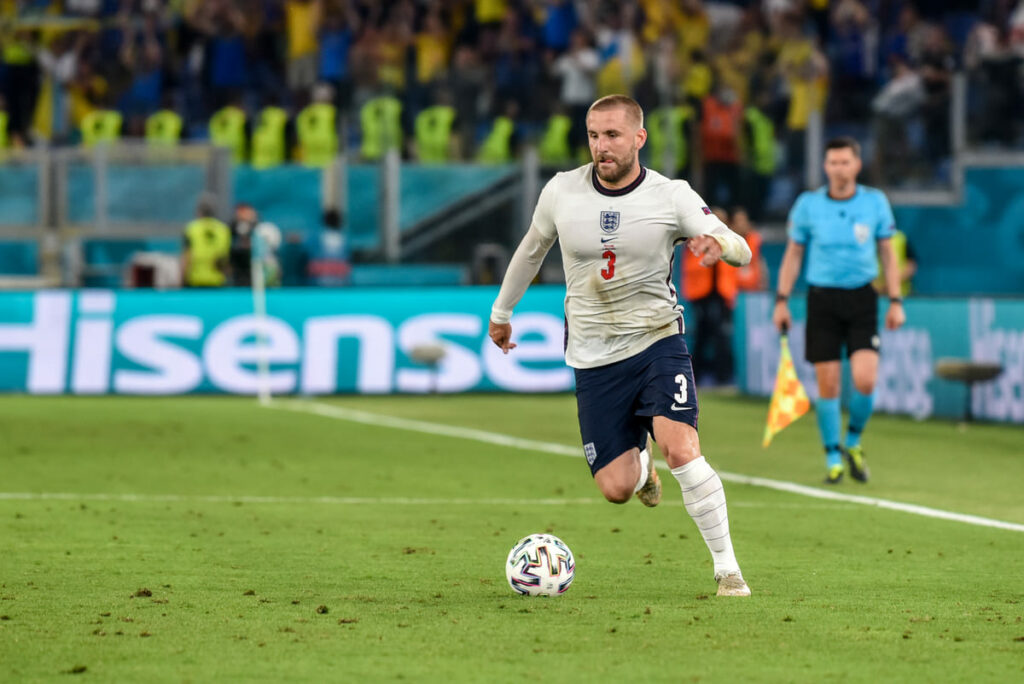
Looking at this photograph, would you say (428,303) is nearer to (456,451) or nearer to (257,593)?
(456,451)

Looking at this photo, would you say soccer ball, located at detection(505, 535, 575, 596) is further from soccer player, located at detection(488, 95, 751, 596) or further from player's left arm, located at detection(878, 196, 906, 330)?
player's left arm, located at detection(878, 196, 906, 330)

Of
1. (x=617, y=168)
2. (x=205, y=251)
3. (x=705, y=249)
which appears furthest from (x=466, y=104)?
(x=705, y=249)

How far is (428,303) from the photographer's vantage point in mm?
20531

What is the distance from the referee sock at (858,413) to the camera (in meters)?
12.6

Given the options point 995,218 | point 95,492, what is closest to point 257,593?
point 95,492

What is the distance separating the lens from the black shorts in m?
12.3

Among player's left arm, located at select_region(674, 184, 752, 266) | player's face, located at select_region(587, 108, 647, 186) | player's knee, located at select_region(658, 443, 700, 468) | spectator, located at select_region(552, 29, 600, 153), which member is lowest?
player's knee, located at select_region(658, 443, 700, 468)

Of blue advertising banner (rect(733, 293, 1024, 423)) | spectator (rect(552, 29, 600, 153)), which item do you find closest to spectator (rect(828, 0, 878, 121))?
spectator (rect(552, 29, 600, 153))

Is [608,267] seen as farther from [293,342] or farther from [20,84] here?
[20,84]

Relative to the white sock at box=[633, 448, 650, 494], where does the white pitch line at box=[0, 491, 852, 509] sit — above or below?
below

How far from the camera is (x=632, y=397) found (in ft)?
26.2

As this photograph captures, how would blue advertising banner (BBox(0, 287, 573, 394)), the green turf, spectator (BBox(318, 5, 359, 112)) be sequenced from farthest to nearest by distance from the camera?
1. spectator (BBox(318, 5, 359, 112))
2. blue advertising banner (BBox(0, 287, 573, 394))
3. the green turf

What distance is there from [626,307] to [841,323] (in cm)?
480

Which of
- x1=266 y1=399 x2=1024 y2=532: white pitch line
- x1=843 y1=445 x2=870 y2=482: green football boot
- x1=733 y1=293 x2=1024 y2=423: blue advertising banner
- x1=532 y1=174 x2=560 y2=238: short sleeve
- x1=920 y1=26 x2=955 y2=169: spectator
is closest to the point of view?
x1=532 y1=174 x2=560 y2=238: short sleeve
